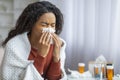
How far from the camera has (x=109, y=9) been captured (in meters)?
2.05

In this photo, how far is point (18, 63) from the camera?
1.20m

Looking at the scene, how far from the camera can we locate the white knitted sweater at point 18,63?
1.19m

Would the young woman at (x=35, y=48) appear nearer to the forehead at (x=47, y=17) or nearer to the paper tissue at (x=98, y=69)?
the forehead at (x=47, y=17)

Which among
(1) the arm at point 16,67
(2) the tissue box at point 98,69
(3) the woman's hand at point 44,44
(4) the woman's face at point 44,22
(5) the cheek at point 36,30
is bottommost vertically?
(2) the tissue box at point 98,69

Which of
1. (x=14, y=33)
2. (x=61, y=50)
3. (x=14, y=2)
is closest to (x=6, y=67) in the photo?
(x=14, y=33)

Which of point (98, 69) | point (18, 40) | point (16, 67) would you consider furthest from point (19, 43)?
point (98, 69)

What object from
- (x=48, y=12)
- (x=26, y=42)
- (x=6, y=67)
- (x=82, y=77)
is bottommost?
(x=82, y=77)

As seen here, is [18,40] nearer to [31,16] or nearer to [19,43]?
[19,43]

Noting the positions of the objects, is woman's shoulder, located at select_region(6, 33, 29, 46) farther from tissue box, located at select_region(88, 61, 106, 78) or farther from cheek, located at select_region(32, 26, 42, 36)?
tissue box, located at select_region(88, 61, 106, 78)

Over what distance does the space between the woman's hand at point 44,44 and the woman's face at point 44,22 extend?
35 mm

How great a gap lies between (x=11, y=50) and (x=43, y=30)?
0.18 metres

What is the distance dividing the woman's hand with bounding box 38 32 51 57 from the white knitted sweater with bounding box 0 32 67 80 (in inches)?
2.5

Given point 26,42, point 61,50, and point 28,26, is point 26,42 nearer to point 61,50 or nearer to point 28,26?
point 28,26

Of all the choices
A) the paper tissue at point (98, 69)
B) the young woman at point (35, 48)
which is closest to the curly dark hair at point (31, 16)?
the young woman at point (35, 48)
